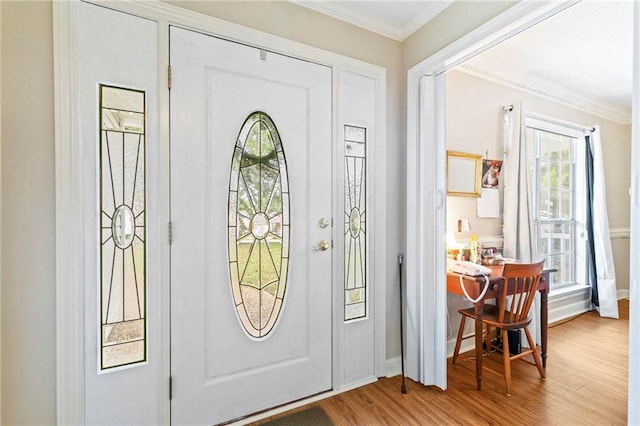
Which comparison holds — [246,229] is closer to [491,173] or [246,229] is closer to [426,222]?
[426,222]

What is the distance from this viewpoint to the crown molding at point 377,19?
1951 mm

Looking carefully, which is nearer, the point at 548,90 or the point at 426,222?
the point at 426,222

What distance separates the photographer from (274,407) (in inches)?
72.8

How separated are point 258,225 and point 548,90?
3529mm

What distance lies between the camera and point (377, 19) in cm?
214

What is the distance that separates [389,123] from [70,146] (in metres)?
1.91

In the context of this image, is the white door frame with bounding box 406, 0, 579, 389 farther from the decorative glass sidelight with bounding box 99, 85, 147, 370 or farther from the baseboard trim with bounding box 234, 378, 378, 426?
the decorative glass sidelight with bounding box 99, 85, 147, 370

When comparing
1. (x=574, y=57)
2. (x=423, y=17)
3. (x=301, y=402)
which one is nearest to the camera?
(x=301, y=402)

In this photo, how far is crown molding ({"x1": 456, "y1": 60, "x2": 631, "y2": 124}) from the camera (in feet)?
9.23

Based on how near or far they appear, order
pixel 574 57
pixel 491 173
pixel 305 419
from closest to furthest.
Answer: pixel 305 419 < pixel 574 57 < pixel 491 173

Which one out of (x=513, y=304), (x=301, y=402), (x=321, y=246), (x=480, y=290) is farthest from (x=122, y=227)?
(x=513, y=304)

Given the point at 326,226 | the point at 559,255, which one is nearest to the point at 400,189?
the point at 326,226

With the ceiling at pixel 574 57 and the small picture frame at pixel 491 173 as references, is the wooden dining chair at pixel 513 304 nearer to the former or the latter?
the small picture frame at pixel 491 173

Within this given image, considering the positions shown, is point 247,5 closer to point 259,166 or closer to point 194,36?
point 194,36
